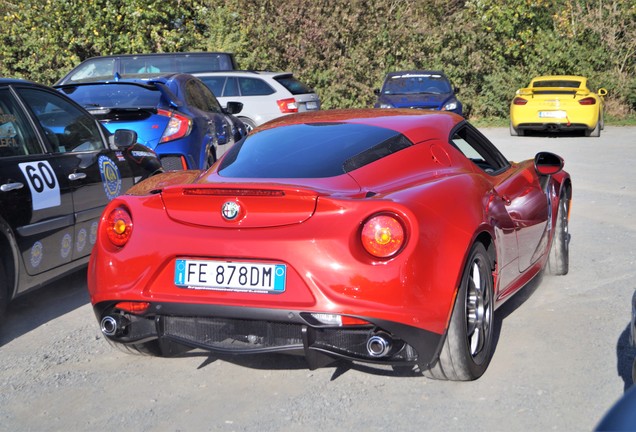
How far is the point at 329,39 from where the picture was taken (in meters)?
27.3

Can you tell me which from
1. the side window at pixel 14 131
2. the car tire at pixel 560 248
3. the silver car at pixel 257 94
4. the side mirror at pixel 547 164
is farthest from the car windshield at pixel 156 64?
the side mirror at pixel 547 164

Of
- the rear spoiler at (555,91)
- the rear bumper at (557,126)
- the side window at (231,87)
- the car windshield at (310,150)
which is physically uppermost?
the car windshield at (310,150)

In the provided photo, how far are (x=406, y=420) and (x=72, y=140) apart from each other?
358cm

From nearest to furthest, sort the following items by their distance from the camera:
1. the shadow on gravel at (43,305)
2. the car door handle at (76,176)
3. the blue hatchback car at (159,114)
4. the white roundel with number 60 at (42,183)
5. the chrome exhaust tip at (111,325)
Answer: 1. the chrome exhaust tip at (111,325)
2. the white roundel with number 60 at (42,183)
3. the shadow on gravel at (43,305)
4. the car door handle at (76,176)
5. the blue hatchback car at (159,114)

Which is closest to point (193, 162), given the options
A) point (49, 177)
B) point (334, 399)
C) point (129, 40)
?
point (49, 177)

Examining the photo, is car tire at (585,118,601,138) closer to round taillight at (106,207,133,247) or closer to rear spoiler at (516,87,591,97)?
rear spoiler at (516,87,591,97)

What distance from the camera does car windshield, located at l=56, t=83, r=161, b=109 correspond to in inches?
374

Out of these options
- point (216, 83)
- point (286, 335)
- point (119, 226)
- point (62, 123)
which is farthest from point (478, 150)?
point (216, 83)

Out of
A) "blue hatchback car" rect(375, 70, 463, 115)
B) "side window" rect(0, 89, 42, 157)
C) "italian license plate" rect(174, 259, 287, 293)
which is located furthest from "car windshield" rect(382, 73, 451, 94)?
"italian license plate" rect(174, 259, 287, 293)

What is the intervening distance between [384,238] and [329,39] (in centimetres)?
2382

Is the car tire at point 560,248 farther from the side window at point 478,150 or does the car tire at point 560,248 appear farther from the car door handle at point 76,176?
the car door handle at point 76,176

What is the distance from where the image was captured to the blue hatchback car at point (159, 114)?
9.33m

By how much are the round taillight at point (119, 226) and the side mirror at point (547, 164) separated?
9.10 feet

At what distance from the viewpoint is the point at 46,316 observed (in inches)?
243
